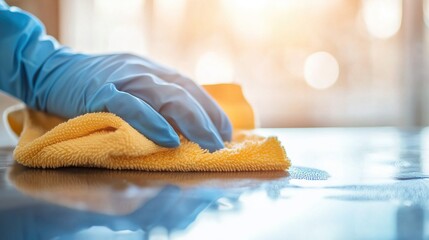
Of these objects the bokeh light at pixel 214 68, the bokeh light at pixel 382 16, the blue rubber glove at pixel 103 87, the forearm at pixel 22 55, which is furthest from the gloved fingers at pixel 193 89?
the bokeh light at pixel 382 16

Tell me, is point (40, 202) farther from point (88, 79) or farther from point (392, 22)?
point (392, 22)

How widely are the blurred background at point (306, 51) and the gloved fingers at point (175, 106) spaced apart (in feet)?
5.47

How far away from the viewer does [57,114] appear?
69 cm

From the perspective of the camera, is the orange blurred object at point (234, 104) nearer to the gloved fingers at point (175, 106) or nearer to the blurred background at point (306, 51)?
the gloved fingers at point (175, 106)

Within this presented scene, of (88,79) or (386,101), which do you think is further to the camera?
(386,101)

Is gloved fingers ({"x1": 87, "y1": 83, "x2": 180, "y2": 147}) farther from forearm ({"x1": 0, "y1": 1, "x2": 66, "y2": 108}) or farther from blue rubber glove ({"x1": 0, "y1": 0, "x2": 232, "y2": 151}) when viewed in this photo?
forearm ({"x1": 0, "y1": 1, "x2": 66, "y2": 108})

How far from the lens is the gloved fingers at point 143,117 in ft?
1.76

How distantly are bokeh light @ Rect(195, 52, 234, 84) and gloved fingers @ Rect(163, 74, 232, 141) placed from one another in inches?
60.6

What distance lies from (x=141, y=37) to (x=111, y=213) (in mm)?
1999

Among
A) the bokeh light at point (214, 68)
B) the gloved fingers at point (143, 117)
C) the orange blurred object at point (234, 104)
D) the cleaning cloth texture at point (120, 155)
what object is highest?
the gloved fingers at point (143, 117)

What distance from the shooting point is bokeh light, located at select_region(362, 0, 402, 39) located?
221 centimetres

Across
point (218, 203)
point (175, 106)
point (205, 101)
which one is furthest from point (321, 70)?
point (218, 203)

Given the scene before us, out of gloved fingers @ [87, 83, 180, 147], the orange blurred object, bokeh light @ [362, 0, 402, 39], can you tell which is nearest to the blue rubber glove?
gloved fingers @ [87, 83, 180, 147]

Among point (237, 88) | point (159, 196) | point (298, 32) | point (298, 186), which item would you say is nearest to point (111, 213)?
point (159, 196)
